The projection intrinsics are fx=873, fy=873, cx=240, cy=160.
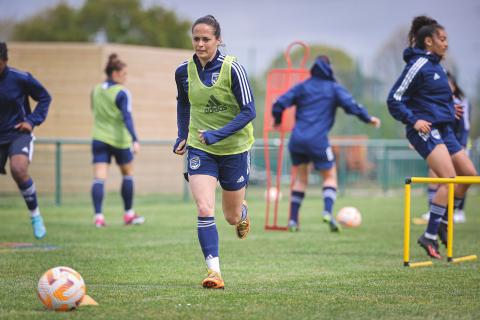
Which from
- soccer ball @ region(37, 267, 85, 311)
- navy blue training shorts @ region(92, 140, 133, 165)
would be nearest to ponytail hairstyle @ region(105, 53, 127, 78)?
navy blue training shorts @ region(92, 140, 133, 165)

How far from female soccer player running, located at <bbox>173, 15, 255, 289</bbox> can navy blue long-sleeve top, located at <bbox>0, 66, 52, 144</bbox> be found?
12.0ft

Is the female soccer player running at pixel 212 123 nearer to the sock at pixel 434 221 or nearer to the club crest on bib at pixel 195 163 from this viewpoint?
the club crest on bib at pixel 195 163

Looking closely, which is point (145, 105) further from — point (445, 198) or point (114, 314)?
point (114, 314)

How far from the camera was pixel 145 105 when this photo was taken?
2389 centimetres

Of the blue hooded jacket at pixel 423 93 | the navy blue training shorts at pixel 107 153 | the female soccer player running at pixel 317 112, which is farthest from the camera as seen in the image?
the navy blue training shorts at pixel 107 153

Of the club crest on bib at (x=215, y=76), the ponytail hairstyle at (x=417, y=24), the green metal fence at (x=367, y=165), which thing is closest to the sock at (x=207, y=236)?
the club crest on bib at (x=215, y=76)

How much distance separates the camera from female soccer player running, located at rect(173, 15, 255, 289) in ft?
23.5

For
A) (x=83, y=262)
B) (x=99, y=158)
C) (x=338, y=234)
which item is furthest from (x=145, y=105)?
(x=83, y=262)

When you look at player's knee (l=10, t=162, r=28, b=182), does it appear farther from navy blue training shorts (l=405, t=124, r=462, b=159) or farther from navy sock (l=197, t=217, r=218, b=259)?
navy blue training shorts (l=405, t=124, r=462, b=159)

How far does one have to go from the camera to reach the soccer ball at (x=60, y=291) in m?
5.88

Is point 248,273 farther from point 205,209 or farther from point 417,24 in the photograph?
point 417,24

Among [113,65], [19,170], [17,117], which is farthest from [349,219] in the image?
[17,117]

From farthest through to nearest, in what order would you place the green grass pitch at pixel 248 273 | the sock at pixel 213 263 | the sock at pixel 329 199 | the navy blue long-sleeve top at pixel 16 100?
the sock at pixel 329 199 → the navy blue long-sleeve top at pixel 16 100 → the sock at pixel 213 263 → the green grass pitch at pixel 248 273

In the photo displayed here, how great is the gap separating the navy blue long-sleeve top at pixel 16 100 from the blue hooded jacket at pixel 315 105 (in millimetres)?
3572
